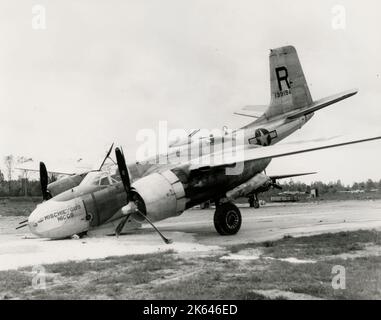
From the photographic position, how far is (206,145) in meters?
15.1

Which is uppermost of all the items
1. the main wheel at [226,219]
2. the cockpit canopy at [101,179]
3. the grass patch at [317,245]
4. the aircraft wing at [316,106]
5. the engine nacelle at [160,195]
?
the aircraft wing at [316,106]

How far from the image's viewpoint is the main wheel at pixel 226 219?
1340 cm

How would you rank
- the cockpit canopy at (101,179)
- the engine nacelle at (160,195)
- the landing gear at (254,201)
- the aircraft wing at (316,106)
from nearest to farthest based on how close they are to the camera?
the engine nacelle at (160,195) → the cockpit canopy at (101,179) → the aircraft wing at (316,106) → the landing gear at (254,201)

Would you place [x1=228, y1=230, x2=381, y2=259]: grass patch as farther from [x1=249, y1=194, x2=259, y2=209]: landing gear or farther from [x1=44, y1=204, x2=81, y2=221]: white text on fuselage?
[x1=249, y1=194, x2=259, y2=209]: landing gear

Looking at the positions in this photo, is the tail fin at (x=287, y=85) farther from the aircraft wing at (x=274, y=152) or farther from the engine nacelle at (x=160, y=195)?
the engine nacelle at (x=160, y=195)

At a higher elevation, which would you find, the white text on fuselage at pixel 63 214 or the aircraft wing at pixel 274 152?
the aircraft wing at pixel 274 152

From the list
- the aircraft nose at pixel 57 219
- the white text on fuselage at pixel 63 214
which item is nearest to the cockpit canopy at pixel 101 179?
the aircraft nose at pixel 57 219

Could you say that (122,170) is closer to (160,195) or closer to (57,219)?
(160,195)

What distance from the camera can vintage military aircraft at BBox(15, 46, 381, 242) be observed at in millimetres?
11461

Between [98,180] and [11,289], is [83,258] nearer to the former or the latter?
[11,289]

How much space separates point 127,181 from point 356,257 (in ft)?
19.3

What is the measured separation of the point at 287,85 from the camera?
58.2 feet

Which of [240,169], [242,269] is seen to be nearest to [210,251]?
[242,269]

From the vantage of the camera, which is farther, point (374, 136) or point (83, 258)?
point (374, 136)
